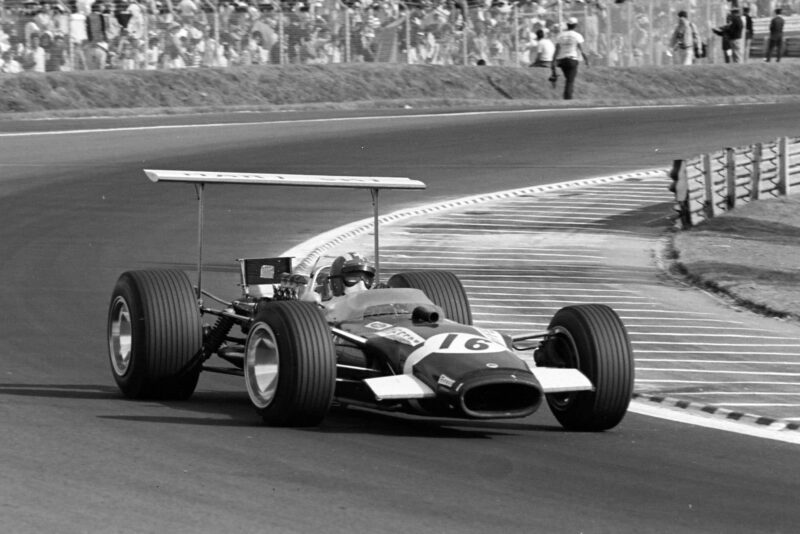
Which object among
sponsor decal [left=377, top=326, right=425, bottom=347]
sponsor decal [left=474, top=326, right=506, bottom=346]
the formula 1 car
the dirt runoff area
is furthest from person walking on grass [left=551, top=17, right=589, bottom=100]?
sponsor decal [left=377, top=326, right=425, bottom=347]

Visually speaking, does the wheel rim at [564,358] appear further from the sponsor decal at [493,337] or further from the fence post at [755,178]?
the fence post at [755,178]

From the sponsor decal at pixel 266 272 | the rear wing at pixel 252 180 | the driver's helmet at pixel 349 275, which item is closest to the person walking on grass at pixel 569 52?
the sponsor decal at pixel 266 272

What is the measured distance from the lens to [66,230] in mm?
17953

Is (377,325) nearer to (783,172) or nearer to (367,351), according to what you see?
(367,351)

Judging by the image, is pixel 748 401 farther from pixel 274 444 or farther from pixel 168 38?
pixel 168 38

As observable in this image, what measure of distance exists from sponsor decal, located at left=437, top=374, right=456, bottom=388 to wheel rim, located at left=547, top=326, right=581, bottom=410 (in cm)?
109

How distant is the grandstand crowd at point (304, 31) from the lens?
29391 mm

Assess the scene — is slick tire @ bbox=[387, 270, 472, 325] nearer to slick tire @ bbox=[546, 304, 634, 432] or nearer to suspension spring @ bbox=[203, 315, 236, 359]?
suspension spring @ bbox=[203, 315, 236, 359]

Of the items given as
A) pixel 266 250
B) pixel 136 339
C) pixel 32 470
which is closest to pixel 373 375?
pixel 136 339

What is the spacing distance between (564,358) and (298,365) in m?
1.79

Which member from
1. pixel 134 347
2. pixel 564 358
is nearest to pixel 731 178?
pixel 564 358

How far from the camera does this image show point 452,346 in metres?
8.17

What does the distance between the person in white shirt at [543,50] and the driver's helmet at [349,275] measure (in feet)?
87.9

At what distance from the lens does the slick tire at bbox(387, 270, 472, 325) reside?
10086 millimetres
